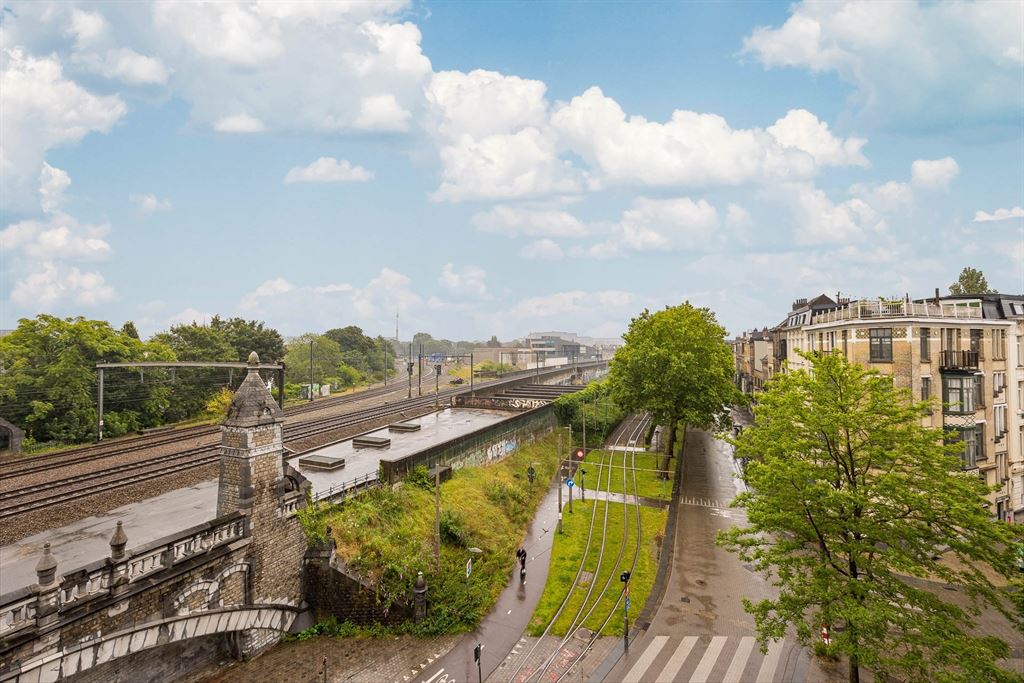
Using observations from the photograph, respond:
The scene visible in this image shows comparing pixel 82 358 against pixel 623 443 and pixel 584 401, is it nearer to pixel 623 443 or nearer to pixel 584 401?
pixel 584 401

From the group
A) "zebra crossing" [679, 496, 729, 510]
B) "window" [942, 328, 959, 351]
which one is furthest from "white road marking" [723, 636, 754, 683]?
"window" [942, 328, 959, 351]

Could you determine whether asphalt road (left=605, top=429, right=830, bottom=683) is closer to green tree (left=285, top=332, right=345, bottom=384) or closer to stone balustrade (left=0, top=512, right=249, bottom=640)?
stone balustrade (left=0, top=512, right=249, bottom=640)

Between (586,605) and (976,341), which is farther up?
(976,341)

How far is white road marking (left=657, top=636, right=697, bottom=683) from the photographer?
19.5 meters

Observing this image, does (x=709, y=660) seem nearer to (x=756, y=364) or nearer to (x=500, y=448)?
(x=500, y=448)

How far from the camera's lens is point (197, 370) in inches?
2202

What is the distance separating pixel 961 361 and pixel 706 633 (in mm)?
25080

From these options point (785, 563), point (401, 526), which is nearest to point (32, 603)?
point (401, 526)

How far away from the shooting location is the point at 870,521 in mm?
16172

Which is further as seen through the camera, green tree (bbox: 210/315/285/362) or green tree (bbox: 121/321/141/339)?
green tree (bbox: 210/315/285/362)

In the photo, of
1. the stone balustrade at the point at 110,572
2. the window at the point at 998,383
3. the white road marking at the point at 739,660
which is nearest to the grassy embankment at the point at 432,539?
the stone balustrade at the point at 110,572

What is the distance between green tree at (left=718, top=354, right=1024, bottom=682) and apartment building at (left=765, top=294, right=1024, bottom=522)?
48.1 feet

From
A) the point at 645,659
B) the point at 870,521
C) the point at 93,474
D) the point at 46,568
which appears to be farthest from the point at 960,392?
the point at 93,474

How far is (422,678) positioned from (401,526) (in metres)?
7.50
